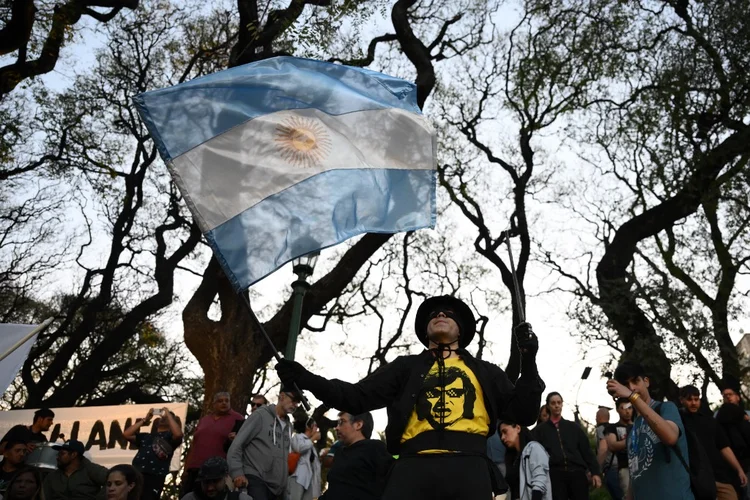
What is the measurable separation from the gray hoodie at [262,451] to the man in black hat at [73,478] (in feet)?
4.32

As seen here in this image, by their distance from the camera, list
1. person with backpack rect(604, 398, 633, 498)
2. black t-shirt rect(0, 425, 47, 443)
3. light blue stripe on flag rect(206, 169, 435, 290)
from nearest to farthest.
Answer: light blue stripe on flag rect(206, 169, 435, 290), black t-shirt rect(0, 425, 47, 443), person with backpack rect(604, 398, 633, 498)

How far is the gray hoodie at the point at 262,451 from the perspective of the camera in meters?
9.35

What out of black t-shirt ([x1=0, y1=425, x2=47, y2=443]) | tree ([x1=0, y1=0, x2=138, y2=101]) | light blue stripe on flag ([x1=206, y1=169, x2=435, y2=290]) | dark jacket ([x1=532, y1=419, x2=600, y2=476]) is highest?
tree ([x1=0, y1=0, x2=138, y2=101])

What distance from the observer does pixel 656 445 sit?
6.28 m

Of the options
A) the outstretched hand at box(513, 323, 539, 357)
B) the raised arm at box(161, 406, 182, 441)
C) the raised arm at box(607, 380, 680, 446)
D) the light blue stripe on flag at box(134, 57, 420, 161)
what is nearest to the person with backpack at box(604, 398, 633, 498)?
the raised arm at box(607, 380, 680, 446)

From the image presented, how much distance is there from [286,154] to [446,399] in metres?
2.83

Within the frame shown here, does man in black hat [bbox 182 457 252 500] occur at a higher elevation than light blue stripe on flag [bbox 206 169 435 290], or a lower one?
lower

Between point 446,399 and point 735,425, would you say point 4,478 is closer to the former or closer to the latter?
point 446,399

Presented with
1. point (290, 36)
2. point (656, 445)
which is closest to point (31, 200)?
point (290, 36)

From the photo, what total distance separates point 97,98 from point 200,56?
2.89m

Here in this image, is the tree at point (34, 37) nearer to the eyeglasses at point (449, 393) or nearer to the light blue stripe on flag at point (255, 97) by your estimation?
the light blue stripe on flag at point (255, 97)

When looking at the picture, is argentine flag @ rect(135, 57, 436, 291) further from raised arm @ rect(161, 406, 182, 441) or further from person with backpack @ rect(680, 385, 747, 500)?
raised arm @ rect(161, 406, 182, 441)

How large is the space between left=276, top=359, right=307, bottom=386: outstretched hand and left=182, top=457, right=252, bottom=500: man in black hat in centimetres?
335

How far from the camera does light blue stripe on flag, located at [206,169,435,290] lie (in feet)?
21.4
